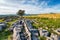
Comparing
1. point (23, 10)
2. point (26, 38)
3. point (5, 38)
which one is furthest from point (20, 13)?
point (26, 38)

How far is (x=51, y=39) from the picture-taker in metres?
16.8

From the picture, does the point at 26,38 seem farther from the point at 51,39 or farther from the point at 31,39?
the point at 51,39

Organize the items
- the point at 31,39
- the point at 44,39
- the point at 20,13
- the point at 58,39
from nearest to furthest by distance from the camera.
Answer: the point at 31,39
the point at 58,39
the point at 44,39
the point at 20,13

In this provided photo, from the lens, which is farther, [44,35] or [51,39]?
[44,35]

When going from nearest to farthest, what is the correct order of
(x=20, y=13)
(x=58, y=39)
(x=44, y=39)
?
(x=58, y=39) < (x=44, y=39) < (x=20, y=13)

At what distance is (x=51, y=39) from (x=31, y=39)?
3049 mm

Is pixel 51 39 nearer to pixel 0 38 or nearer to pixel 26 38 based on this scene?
pixel 26 38

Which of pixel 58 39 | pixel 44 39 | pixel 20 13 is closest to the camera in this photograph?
pixel 58 39

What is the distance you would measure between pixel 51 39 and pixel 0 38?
8.18m

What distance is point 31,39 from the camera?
1520 cm

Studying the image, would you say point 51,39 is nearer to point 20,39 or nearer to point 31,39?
point 31,39

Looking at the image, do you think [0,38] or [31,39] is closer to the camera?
[31,39]

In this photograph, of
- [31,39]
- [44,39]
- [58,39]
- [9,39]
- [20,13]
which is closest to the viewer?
[31,39]

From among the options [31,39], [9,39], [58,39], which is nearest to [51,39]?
[58,39]
